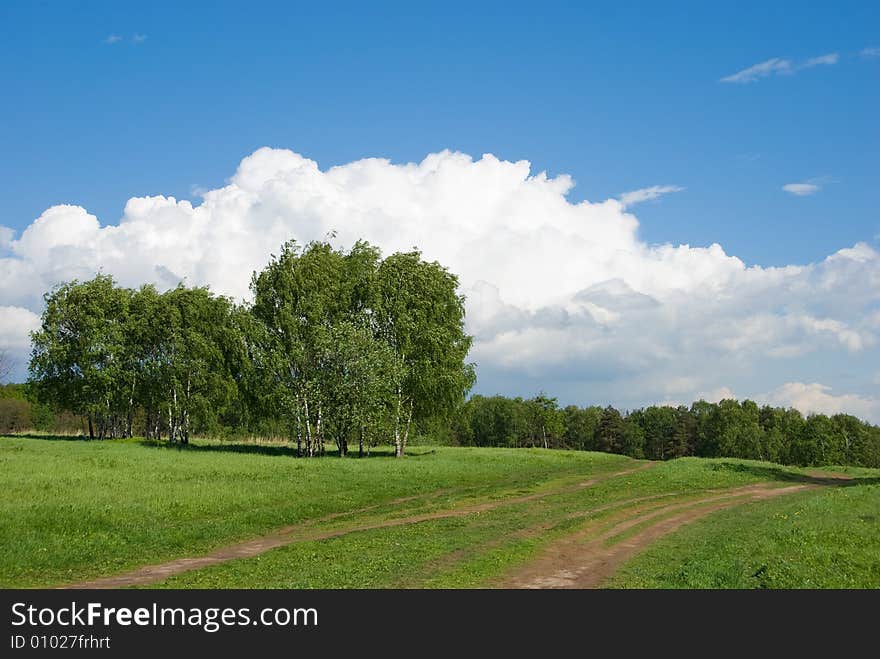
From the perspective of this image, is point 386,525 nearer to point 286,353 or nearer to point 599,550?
point 599,550

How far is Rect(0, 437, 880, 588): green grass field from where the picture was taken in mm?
19673

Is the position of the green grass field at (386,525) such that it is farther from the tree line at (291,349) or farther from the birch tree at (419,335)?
the birch tree at (419,335)

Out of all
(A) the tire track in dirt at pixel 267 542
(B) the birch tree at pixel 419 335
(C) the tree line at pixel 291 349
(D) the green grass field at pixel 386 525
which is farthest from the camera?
(B) the birch tree at pixel 419 335

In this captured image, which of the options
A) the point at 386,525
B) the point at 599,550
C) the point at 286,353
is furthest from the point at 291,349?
the point at 599,550

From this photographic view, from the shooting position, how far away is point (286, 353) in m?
72.8

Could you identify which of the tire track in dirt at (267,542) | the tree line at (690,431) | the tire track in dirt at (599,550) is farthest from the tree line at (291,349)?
the tree line at (690,431)

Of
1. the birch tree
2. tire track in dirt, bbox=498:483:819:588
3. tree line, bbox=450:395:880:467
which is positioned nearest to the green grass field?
tire track in dirt, bbox=498:483:819:588

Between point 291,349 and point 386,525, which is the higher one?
point 291,349

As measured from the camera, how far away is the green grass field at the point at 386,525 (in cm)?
1967

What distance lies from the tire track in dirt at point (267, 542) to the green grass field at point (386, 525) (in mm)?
236

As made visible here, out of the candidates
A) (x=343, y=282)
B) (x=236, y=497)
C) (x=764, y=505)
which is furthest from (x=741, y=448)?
(x=236, y=497)

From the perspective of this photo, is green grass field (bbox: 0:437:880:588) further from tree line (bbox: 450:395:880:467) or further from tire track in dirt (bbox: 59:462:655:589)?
tree line (bbox: 450:395:880:467)

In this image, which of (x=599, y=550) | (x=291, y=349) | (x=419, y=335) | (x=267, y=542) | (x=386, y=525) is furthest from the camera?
(x=419, y=335)

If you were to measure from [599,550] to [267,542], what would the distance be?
1245 centimetres
